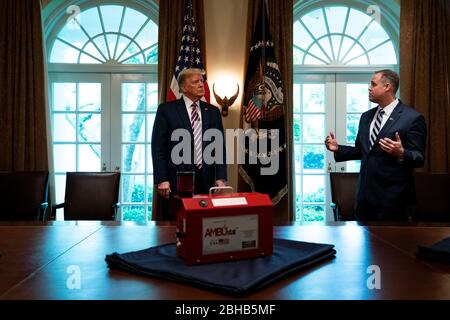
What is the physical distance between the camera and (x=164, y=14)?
11.8 ft

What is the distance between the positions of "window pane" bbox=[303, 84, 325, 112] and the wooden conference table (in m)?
2.74

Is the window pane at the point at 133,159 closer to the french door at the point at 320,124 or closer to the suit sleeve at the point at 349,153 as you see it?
the french door at the point at 320,124

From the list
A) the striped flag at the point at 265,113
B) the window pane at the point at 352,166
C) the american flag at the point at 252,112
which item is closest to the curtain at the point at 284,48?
the striped flag at the point at 265,113

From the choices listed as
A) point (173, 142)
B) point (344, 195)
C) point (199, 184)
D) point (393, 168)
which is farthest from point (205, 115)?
point (393, 168)

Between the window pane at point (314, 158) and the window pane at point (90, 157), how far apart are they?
2.12 metres

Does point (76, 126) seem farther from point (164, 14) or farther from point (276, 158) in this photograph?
point (276, 158)

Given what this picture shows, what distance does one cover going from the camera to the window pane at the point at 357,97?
405 cm

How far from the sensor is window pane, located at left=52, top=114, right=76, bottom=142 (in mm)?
4020

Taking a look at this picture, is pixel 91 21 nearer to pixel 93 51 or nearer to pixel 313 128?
pixel 93 51

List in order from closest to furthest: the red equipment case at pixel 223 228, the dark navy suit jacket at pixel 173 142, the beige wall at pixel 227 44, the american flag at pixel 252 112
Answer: the red equipment case at pixel 223 228
the dark navy suit jacket at pixel 173 142
the american flag at pixel 252 112
the beige wall at pixel 227 44

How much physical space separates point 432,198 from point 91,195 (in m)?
2.46

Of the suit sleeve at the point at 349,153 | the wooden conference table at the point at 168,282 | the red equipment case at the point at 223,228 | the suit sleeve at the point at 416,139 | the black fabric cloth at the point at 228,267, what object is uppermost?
the suit sleeve at the point at 416,139
